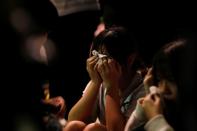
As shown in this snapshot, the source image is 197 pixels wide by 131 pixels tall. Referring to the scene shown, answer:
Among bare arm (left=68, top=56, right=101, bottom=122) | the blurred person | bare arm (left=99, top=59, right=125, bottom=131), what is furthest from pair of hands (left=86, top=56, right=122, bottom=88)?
the blurred person

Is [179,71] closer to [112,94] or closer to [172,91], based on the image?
[172,91]

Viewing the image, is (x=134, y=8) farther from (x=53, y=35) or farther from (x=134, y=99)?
(x=134, y=99)

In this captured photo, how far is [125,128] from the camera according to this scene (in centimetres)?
162

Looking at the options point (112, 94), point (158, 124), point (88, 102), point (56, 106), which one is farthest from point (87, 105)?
point (56, 106)

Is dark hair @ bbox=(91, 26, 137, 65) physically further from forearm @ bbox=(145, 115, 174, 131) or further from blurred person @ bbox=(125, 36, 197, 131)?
forearm @ bbox=(145, 115, 174, 131)

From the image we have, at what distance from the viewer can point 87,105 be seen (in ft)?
6.39

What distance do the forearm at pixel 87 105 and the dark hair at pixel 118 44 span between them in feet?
0.63

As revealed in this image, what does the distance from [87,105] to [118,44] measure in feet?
1.01

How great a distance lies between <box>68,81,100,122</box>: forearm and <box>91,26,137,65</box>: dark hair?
0.19 metres

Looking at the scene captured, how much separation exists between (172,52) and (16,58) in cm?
58

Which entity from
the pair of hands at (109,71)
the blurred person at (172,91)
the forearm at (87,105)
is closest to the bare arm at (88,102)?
the forearm at (87,105)

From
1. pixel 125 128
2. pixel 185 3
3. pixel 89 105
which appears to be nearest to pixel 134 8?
→ pixel 185 3

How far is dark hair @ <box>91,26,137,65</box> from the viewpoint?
70.6 inches

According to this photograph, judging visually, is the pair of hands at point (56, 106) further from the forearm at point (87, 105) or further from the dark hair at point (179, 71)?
the forearm at point (87, 105)
